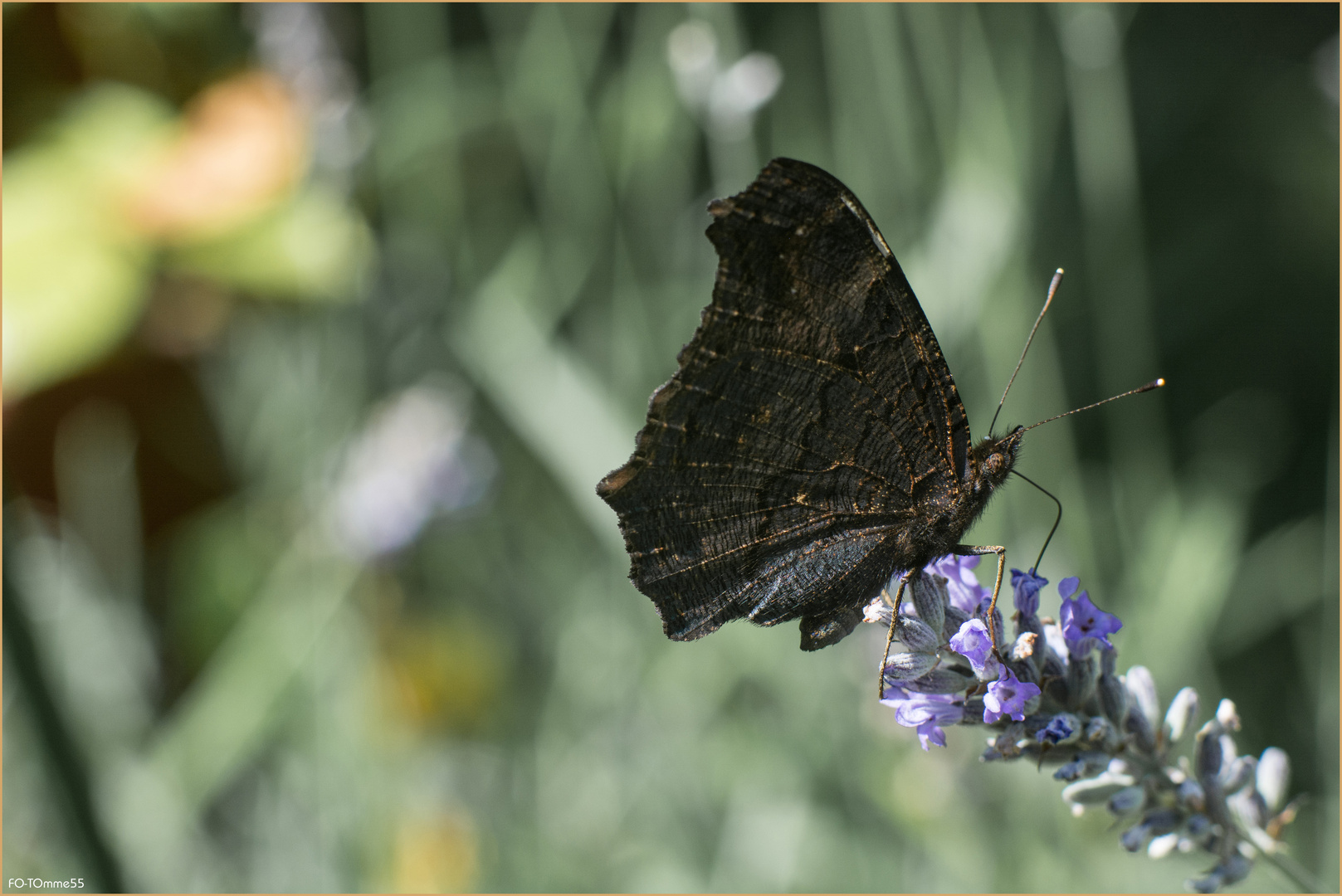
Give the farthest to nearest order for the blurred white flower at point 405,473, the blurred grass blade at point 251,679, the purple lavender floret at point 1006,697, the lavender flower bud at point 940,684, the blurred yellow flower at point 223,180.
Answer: the blurred yellow flower at point 223,180 → the blurred white flower at point 405,473 → the blurred grass blade at point 251,679 → the lavender flower bud at point 940,684 → the purple lavender floret at point 1006,697

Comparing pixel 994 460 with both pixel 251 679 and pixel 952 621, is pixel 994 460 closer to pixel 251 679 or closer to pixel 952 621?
pixel 952 621

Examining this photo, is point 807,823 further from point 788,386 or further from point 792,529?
point 788,386

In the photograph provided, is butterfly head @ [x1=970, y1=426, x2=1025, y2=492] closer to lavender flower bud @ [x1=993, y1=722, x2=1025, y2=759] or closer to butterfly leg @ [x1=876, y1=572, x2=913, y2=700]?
butterfly leg @ [x1=876, y1=572, x2=913, y2=700]

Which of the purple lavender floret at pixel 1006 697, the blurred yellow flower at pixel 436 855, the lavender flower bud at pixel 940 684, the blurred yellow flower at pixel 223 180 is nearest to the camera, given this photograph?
the purple lavender floret at pixel 1006 697

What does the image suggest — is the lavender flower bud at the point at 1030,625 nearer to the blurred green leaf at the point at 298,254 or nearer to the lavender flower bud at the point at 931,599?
the lavender flower bud at the point at 931,599

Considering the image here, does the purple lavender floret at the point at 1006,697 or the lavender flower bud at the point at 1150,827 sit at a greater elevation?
the purple lavender floret at the point at 1006,697

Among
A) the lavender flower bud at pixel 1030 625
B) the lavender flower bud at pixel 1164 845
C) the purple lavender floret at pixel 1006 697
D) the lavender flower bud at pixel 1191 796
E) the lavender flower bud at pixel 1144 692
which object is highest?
the lavender flower bud at pixel 1030 625

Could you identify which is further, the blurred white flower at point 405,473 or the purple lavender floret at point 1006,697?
the blurred white flower at point 405,473

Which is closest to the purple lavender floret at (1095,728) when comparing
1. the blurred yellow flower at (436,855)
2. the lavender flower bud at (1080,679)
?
the lavender flower bud at (1080,679)
